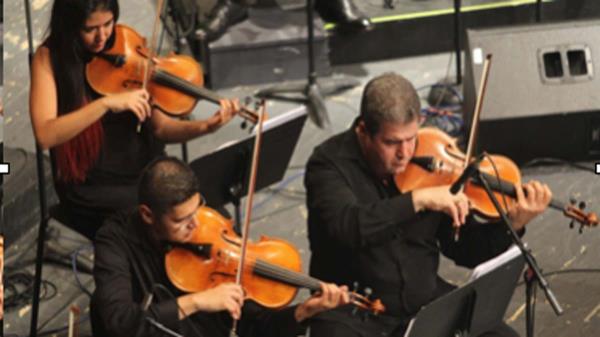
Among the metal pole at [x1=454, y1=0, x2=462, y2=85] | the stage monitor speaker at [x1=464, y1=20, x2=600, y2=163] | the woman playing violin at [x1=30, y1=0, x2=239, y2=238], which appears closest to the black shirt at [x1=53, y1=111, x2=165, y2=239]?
the woman playing violin at [x1=30, y1=0, x2=239, y2=238]

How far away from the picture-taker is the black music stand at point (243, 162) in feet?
11.1

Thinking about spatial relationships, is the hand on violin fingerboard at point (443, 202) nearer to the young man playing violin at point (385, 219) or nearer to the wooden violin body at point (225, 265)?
the young man playing violin at point (385, 219)

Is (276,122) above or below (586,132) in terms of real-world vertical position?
above

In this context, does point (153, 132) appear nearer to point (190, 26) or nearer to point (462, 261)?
point (462, 261)

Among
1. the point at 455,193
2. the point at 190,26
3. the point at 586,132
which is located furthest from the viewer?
the point at 190,26

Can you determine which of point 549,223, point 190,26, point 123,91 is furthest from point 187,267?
point 190,26

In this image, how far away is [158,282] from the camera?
121 inches

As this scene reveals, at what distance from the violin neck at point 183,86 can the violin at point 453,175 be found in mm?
752

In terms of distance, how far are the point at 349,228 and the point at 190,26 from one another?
2.94 meters

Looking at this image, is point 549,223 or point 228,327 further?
point 549,223

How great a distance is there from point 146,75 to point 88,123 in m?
0.27

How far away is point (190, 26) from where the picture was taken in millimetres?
5770

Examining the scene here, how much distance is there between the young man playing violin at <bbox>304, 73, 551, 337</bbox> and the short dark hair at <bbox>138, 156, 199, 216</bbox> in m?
0.37

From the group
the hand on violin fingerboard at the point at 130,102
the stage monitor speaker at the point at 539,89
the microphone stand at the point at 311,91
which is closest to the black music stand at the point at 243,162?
the hand on violin fingerboard at the point at 130,102
